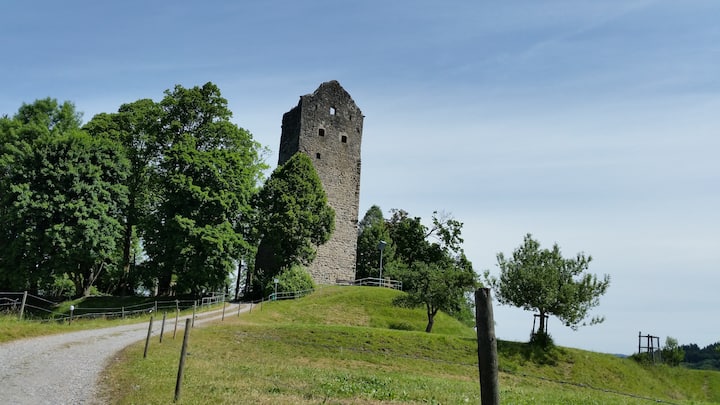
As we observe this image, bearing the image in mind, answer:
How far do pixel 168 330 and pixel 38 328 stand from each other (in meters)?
5.44

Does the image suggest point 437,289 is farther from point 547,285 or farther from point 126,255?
point 126,255

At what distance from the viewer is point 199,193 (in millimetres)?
33062

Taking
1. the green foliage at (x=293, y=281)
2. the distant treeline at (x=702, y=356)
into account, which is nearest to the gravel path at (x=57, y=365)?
the green foliage at (x=293, y=281)

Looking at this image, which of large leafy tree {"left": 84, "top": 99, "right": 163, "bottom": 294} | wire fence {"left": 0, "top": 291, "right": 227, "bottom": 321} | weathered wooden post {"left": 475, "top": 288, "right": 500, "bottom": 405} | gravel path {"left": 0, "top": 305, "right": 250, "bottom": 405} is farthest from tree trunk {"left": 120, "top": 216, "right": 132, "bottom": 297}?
weathered wooden post {"left": 475, "top": 288, "right": 500, "bottom": 405}

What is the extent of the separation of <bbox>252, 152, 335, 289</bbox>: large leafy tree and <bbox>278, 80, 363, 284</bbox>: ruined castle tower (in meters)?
4.66

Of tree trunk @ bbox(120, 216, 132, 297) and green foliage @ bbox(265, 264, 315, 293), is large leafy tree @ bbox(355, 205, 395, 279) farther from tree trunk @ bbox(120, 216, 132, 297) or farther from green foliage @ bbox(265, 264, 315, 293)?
tree trunk @ bbox(120, 216, 132, 297)

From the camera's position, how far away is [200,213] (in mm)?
33531

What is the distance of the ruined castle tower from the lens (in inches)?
1823

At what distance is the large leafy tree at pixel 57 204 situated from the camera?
29828 millimetres

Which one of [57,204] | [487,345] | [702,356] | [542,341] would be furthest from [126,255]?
[702,356]

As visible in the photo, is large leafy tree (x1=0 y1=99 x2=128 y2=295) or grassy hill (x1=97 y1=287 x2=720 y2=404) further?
large leafy tree (x1=0 y1=99 x2=128 y2=295)

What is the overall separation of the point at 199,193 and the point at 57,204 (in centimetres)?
824

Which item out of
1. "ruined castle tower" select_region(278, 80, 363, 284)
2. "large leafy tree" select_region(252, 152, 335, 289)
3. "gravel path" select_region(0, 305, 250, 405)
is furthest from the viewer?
"ruined castle tower" select_region(278, 80, 363, 284)

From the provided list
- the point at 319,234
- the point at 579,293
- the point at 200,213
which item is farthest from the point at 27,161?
the point at 579,293
